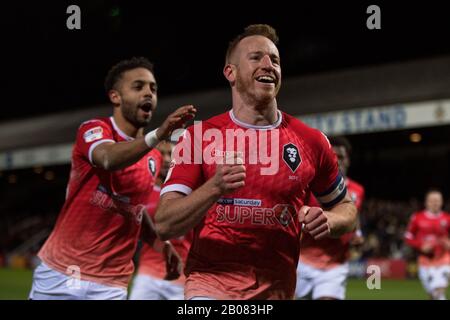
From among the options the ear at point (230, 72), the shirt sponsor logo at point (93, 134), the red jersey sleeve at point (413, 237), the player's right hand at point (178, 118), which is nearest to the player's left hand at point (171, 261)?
the shirt sponsor logo at point (93, 134)

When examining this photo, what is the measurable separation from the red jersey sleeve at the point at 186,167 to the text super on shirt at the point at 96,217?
4.16 ft

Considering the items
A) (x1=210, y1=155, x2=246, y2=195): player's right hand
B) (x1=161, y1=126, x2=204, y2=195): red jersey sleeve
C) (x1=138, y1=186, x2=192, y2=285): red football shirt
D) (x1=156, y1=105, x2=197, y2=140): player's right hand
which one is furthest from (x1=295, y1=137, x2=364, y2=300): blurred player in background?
(x1=210, y1=155, x2=246, y2=195): player's right hand

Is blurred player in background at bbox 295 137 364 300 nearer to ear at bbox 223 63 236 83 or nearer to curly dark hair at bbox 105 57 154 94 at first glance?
curly dark hair at bbox 105 57 154 94

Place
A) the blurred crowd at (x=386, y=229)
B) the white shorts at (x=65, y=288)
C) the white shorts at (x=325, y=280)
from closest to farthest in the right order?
the white shorts at (x=65, y=288) → the white shorts at (x=325, y=280) → the blurred crowd at (x=386, y=229)

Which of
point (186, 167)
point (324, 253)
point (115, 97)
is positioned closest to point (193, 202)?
point (186, 167)

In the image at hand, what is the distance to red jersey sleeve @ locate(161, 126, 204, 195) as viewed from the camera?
3232 millimetres

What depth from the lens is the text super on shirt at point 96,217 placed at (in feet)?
15.0

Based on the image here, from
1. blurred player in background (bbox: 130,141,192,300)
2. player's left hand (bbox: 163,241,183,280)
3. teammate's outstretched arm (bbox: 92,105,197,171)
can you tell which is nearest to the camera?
teammate's outstretched arm (bbox: 92,105,197,171)

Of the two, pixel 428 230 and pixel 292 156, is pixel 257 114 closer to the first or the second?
pixel 292 156

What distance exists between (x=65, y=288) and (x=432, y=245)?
813 cm

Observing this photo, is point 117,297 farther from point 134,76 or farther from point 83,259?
point 134,76

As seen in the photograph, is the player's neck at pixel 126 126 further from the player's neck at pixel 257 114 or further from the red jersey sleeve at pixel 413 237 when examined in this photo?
the red jersey sleeve at pixel 413 237

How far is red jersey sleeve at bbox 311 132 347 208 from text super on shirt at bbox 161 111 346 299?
62 millimetres

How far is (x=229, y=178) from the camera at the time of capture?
286cm
